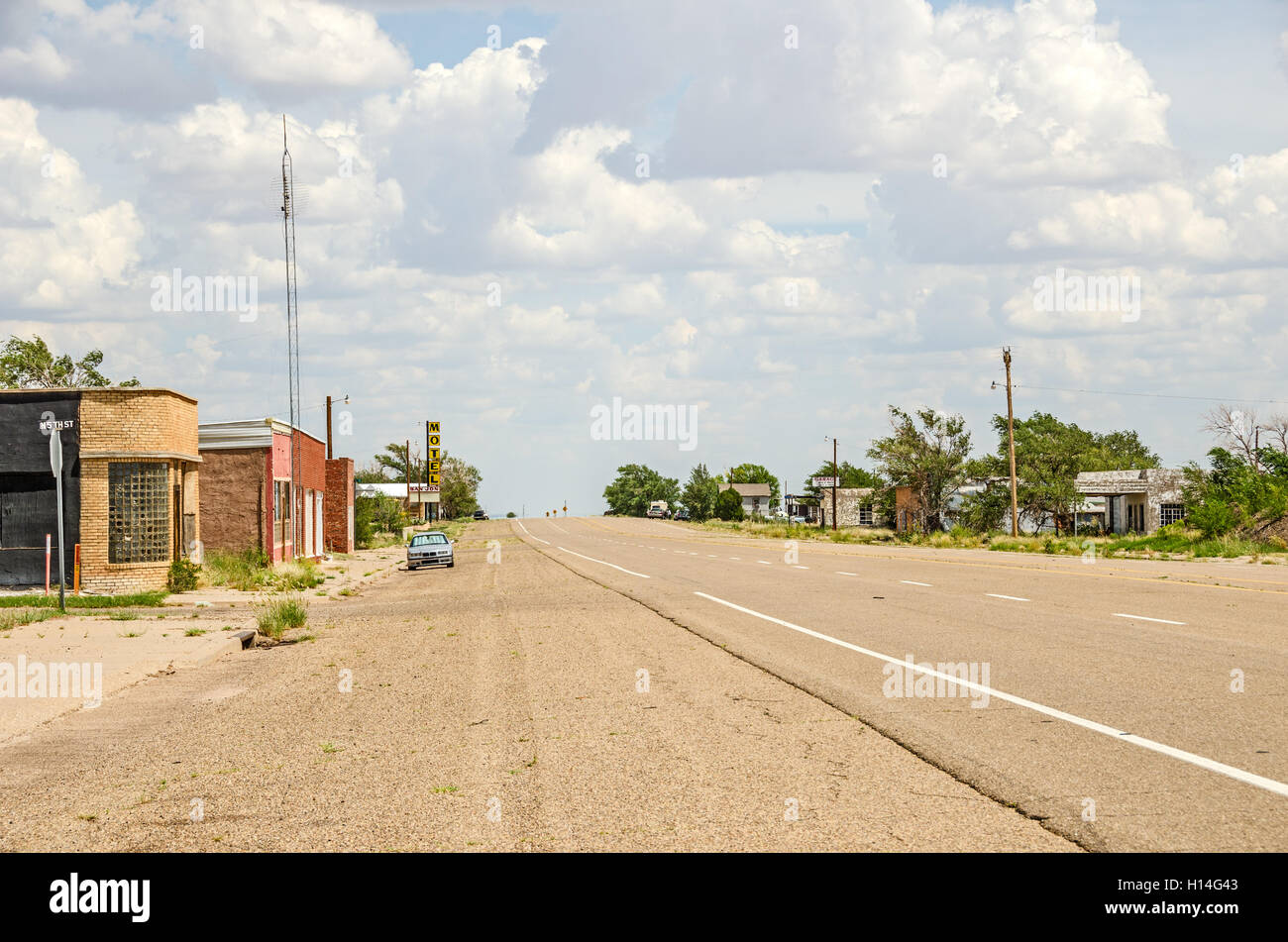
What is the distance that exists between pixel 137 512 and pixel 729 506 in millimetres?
144445

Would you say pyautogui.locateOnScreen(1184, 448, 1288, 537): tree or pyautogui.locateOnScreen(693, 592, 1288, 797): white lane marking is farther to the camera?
pyautogui.locateOnScreen(1184, 448, 1288, 537): tree

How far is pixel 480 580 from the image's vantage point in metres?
34.0

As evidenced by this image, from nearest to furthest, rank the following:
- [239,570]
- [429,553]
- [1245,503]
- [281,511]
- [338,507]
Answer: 1. [239,570]
2. [281,511]
3. [429,553]
4. [1245,503]
5. [338,507]

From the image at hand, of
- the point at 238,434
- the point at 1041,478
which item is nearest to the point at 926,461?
the point at 1041,478

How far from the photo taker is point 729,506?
17100 cm

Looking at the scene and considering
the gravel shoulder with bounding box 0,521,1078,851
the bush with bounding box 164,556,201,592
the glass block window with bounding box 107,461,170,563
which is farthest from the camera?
the bush with bounding box 164,556,201,592

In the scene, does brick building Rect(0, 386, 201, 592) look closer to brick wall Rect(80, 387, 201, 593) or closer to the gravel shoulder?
brick wall Rect(80, 387, 201, 593)

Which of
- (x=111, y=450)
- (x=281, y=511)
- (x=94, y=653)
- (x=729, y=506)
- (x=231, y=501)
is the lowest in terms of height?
(x=94, y=653)

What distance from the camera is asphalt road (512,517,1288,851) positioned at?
22.7ft

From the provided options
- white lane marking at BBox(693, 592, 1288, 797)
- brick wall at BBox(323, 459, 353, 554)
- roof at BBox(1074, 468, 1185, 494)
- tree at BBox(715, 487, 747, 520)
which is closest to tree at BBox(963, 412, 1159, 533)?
roof at BBox(1074, 468, 1185, 494)

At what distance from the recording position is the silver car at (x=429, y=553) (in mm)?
44000

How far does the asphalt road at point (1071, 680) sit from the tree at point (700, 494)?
493 ft

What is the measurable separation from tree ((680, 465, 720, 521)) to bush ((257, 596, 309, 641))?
155 m

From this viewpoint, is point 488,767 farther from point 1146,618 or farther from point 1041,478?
point 1041,478
